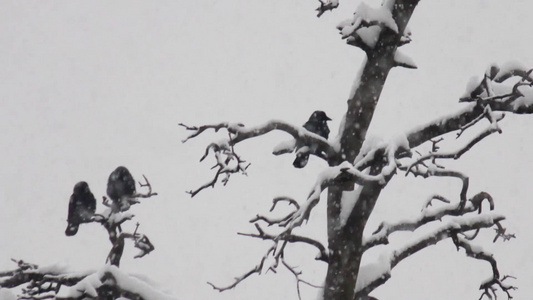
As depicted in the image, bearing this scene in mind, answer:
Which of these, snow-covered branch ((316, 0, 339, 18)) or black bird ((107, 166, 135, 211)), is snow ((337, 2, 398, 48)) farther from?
black bird ((107, 166, 135, 211))

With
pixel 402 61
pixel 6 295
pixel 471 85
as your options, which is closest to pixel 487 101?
pixel 471 85

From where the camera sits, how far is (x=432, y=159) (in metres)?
4.84

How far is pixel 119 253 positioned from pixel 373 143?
233cm

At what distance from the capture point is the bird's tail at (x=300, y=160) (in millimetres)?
5339

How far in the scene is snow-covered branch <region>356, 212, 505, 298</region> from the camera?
5125 mm

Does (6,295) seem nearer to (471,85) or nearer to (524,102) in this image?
(471,85)

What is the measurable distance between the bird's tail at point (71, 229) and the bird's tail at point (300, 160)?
2564 millimetres

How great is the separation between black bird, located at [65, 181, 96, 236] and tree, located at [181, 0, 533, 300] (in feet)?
7.75

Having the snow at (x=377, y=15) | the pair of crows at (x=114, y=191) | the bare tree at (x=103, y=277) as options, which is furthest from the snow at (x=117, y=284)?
the snow at (x=377, y=15)

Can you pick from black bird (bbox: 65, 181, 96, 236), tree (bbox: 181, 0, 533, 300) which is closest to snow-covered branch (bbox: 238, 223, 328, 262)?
tree (bbox: 181, 0, 533, 300)

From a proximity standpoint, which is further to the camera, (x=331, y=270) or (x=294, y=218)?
(x=331, y=270)

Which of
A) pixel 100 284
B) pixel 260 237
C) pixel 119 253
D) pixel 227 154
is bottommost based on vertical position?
pixel 100 284

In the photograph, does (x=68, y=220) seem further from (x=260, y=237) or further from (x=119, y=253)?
A: (x=260, y=237)

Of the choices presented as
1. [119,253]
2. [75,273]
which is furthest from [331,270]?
[75,273]
